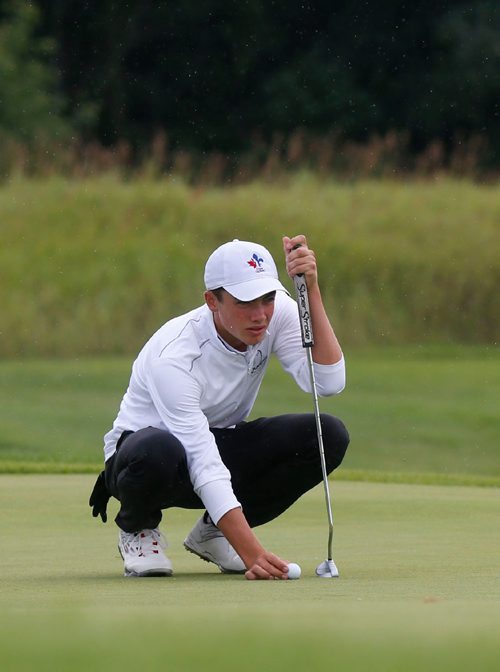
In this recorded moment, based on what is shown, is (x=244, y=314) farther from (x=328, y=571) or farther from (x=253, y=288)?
(x=328, y=571)

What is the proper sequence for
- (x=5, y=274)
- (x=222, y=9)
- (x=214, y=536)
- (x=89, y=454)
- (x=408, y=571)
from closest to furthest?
(x=408, y=571)
(x=214, y=536)
(x=89, y=454)
(x=5, y=274)
(x=222, y=9)

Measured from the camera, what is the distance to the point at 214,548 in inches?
199

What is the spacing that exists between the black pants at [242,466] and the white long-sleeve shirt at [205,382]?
0.06 meters

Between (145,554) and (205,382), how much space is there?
0.50 metres

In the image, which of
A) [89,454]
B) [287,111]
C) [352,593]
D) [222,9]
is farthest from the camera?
[222,9]

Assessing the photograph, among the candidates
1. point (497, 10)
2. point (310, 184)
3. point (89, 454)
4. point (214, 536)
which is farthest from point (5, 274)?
point (497, 10)

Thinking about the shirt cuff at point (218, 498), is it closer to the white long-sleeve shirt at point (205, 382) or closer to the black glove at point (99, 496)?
the white long-sleeve shirt at point (205, 382)

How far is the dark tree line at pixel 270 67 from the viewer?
107 feet

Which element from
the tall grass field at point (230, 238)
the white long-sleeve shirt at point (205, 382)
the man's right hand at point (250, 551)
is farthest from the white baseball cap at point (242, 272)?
the tall grass field at point (230, 238)

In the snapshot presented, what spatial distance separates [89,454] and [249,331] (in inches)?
283

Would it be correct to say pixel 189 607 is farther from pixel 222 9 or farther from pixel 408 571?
pixel 222 9

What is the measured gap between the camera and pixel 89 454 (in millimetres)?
11758

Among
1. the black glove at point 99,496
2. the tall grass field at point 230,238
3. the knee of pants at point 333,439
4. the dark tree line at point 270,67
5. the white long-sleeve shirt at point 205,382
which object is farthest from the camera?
the dark tree line at point 270,67

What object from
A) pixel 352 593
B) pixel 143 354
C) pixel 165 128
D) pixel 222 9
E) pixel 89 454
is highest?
pixel 222 9
